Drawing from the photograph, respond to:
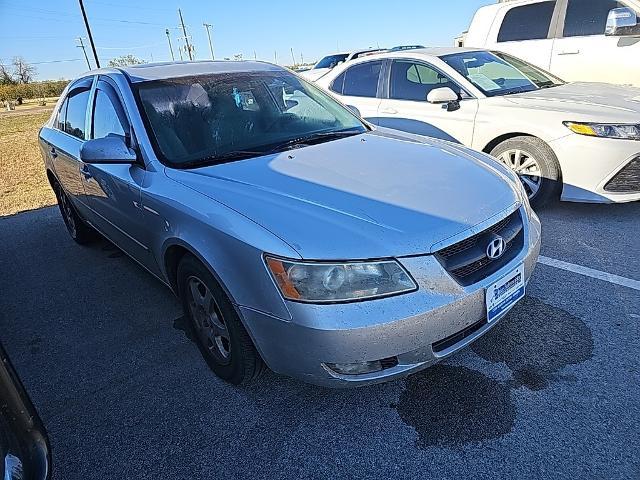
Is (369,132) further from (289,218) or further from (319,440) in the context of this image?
(319,440)

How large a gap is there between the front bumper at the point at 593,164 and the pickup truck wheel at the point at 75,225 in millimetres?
4348

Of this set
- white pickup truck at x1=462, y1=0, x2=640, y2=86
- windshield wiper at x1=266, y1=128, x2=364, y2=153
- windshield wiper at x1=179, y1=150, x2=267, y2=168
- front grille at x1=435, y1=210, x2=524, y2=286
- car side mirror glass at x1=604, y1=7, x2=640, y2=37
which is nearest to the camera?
front grille at x1=435, y1=210, x2=524, y2=286

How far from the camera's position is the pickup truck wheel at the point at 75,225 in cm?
429

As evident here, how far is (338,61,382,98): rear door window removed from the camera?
5.26 m

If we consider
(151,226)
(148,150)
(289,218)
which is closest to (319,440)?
(289,218)

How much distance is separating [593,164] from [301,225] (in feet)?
10.3

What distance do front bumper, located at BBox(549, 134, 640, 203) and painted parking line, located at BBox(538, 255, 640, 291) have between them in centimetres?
99

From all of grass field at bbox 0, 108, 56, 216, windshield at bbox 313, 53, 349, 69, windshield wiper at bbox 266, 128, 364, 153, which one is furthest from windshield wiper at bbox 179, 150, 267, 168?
windshield at bbox 313, 53, 349, 69

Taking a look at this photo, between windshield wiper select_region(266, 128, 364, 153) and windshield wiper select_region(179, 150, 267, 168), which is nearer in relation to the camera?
windshield wiper select_region(179, 150, 267, 168)

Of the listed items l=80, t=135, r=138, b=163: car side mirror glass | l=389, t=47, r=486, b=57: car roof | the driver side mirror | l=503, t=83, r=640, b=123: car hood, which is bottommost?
l=503, t=83, r=640, b=123: car hood

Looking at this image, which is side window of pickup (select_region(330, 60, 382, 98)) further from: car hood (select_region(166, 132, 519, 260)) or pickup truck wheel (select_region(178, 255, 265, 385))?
pickup truck wheel (select_region(178, 255, 265, 385))

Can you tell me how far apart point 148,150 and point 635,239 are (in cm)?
355


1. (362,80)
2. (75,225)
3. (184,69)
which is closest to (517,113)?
(362,80)

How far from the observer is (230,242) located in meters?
1.85
